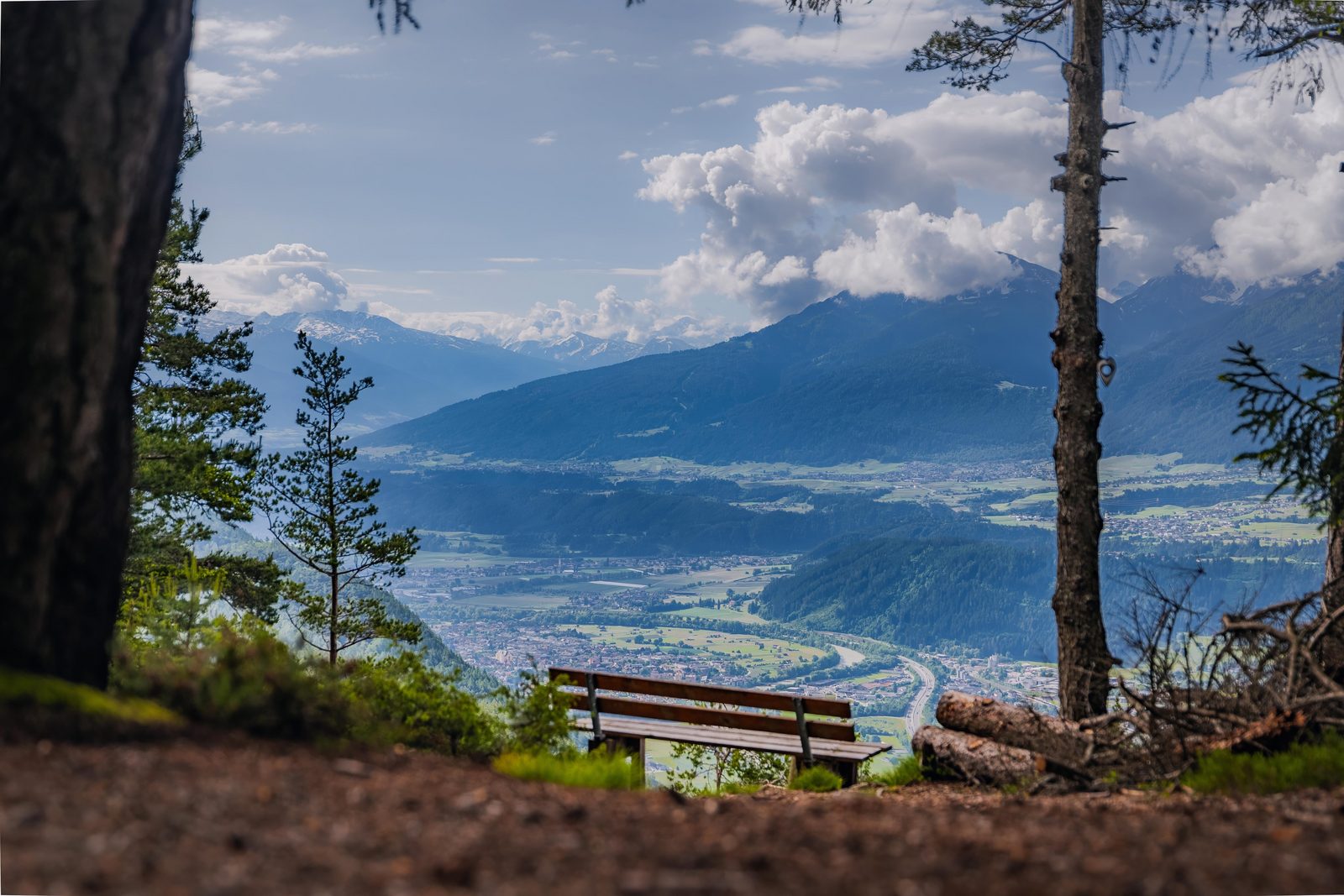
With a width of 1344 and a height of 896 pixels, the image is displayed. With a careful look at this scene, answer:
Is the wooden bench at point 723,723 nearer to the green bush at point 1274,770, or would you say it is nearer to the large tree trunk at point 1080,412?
the large tree trunk at point 1080,412

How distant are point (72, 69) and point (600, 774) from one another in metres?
4.20

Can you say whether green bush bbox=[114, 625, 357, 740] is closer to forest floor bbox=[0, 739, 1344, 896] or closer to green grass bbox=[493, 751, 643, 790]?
forest floor bbox=[0, 739, 1344, 896]

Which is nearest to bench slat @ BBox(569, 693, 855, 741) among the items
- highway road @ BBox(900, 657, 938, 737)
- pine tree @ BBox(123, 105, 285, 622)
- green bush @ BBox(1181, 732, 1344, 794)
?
green bush @ BBox(1181, 732, 1344, 794)

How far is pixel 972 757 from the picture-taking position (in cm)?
799

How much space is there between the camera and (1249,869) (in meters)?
2.97

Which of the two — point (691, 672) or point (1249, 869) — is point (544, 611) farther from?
point (1249, 869)

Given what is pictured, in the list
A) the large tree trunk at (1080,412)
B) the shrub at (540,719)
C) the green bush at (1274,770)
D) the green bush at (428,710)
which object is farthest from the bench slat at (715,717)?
the green bush at (1274,770)

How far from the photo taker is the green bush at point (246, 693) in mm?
4355

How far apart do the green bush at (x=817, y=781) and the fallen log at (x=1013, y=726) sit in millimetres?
1086

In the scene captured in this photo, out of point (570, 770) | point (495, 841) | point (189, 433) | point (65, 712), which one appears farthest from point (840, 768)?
point (189, 433)

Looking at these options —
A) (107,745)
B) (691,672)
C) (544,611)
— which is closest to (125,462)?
(107,745)

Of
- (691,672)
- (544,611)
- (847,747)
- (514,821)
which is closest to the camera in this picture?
(514,821)

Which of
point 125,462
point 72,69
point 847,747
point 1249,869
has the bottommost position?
point 847,747

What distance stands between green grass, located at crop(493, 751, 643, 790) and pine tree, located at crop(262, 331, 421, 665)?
12.3 meters
